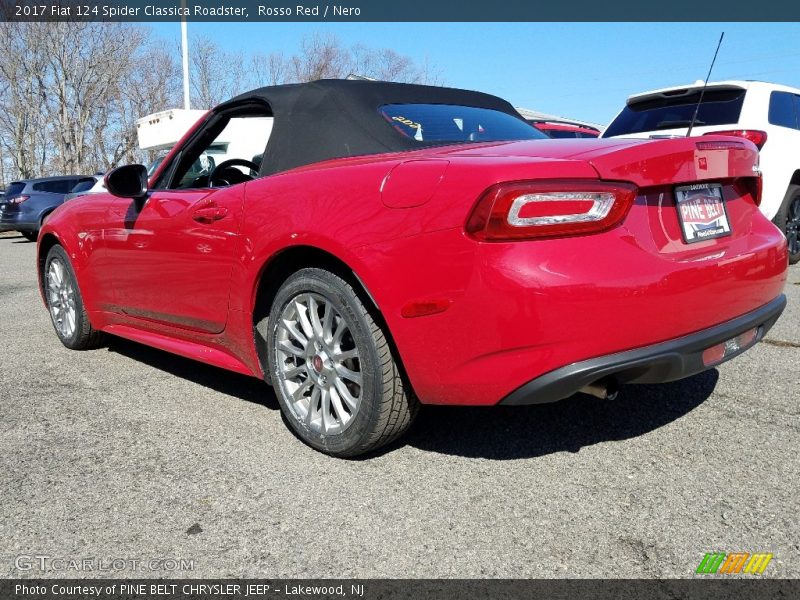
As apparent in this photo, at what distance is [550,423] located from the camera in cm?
308

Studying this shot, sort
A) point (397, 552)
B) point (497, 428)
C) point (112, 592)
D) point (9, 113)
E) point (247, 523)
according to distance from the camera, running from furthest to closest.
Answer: point (9, 113) < point (497, 428) < point (247, 523) < point (397, 552) < point (112, 592)

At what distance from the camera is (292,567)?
2.04 m

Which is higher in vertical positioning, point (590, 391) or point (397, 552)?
point (590, 391)

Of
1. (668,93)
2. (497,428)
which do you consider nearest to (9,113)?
(668,93)

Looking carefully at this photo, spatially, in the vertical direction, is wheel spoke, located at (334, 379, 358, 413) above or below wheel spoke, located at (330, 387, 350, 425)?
above

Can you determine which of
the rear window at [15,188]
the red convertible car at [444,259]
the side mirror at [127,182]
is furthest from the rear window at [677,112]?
the rear window at [15,188]

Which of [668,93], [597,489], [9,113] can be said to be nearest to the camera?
[597,489]

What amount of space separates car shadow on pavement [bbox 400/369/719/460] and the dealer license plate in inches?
33.9

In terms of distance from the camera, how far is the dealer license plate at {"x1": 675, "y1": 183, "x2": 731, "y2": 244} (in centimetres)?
249

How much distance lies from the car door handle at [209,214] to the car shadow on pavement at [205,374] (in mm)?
915

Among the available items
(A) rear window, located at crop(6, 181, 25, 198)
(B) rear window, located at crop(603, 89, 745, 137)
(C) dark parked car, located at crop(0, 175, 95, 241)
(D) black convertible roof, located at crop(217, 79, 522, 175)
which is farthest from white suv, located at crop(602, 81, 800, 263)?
(A) rear window, located at crop(6, 181, 25, 198)

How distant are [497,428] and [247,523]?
1.18 meters

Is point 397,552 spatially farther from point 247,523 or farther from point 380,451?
point 380,451

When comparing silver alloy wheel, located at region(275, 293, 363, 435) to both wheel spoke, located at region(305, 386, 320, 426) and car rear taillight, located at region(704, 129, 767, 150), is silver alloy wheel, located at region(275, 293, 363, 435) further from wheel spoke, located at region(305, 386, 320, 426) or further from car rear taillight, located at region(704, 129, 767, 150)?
car rear taillight, located at region(704, 129, 767, 150)
